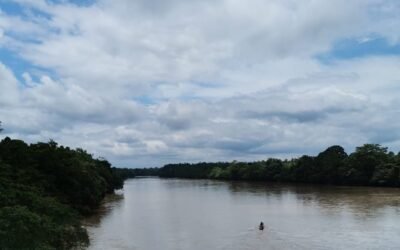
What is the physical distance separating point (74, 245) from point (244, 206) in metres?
35.4

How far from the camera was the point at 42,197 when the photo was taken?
31.4m

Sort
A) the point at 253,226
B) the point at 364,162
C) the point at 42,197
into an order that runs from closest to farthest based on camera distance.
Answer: the point at 42,197, the point at 253,226, the point at 364,162

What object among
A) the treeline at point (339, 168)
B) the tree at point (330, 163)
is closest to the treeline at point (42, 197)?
the treeline at point (339, 168)

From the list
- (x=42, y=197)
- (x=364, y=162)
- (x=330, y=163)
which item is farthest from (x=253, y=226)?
(x=330, y=163)

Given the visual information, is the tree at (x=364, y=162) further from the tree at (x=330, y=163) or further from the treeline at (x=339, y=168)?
the tree at (x=330, y=163)

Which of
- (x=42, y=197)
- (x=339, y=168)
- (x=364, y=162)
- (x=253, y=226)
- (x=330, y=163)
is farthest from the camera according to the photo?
(x=330, y=163)

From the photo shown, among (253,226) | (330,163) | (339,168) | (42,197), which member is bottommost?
(253,226)

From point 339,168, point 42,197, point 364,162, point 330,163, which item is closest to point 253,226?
point 42,197

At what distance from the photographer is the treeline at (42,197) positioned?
752 inches

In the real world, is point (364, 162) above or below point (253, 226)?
above

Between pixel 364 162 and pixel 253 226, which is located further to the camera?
pixel 364 162

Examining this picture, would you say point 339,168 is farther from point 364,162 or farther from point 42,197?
point 42,197

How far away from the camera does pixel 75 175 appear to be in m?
52.7

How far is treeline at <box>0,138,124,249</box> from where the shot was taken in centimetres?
1911
